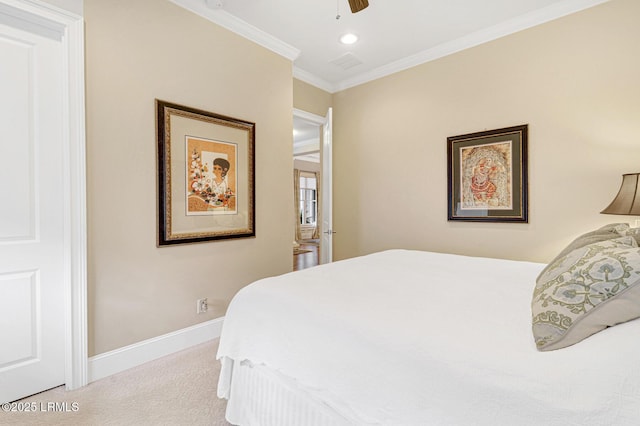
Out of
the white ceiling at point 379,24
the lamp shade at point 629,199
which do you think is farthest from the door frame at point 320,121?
the lamp shade at point 629,199

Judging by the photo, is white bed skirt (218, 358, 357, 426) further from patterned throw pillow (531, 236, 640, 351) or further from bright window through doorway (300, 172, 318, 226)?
bright window through doorway (300, 172, 318, 226)

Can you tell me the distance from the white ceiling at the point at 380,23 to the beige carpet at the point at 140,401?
281 centimetres

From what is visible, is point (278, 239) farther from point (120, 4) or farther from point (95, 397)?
point (120, 4)

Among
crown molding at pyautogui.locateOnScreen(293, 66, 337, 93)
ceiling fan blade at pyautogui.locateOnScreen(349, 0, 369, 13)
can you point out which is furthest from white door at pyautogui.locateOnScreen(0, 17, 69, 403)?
crown molding at pyautogui.locateOnScreen(293, 66, 337, 93)

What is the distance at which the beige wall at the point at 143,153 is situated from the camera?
2.00 metres

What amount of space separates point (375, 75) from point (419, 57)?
58 centimetres

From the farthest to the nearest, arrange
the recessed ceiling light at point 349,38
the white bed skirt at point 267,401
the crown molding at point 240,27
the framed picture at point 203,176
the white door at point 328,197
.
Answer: the white door at point 328,197 < the recessed ceiling light at point 349,38 < the crown molding at point 240,27 < the framed picture at point 203,176 < the white bed skirt at point 267,401

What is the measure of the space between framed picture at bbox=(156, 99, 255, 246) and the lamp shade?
281 cm

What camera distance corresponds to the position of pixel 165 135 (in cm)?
229

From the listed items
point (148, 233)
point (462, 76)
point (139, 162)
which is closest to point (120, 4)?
point (139, 162)

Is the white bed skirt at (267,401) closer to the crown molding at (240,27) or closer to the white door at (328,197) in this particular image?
the white door at (328,197)

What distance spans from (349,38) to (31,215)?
9.70ft

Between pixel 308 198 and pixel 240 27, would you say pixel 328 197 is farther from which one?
pixel 308 198

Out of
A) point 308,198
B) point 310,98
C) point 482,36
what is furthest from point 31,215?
point 308,198
